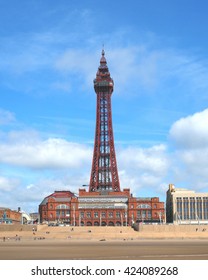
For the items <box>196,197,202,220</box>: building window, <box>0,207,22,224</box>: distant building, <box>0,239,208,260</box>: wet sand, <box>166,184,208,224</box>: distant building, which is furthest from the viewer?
<box>196,197,202,220</box>: building window

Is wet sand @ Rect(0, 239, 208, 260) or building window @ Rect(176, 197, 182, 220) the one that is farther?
building window @ Rect(176, 197, 182, 220)

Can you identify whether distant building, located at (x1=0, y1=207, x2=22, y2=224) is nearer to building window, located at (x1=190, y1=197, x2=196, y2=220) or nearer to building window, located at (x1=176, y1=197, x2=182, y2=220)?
building window, located at (x1=176, y1=197, x2=182, y2=220)

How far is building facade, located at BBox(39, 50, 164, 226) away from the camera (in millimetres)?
109000

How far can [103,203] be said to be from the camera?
363 ft

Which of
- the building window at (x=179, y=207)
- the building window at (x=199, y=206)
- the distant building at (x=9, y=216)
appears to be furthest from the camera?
the building window at (x=199, y=206)

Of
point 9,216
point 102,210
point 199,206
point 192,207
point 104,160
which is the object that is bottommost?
point 9,216

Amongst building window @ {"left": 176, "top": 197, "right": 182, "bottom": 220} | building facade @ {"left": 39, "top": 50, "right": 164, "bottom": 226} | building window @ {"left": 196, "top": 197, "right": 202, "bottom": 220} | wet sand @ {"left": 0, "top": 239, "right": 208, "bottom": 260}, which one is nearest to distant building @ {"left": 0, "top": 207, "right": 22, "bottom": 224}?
building facade @ {"left": 39, "top": 50, "right": 164, "bottom": 226}

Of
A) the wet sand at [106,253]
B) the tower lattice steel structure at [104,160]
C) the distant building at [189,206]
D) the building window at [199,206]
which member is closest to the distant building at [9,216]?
the tower lattice steel structure at [104,160]

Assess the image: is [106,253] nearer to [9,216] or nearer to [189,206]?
[189,206]

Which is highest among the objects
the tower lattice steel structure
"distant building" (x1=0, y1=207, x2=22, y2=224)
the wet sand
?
the tower lattice steel structure

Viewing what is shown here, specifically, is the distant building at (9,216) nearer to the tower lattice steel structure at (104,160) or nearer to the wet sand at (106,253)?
the tower lattice steel structure at (104,160)

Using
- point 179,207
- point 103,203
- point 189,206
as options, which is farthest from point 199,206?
point 103,203

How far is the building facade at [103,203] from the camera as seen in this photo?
358ft
